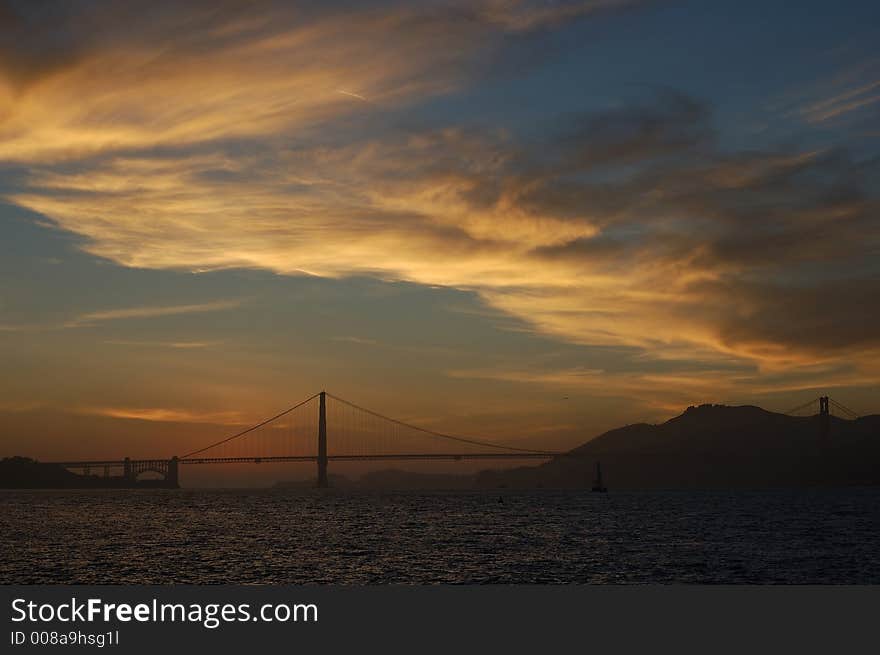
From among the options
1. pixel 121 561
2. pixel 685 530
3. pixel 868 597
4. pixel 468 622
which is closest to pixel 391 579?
pixel 121 561

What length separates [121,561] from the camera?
179ft

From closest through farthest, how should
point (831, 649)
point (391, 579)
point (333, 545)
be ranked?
point (831, 649), point (391, 579), point (333, 545)

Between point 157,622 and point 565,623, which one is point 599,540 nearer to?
point 565,623

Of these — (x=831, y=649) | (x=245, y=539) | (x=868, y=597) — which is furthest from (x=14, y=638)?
(x=245, y=539)

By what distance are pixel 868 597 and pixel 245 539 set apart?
53.8 meters

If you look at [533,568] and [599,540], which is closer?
[533,568]

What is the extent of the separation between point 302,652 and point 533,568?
31.3 m

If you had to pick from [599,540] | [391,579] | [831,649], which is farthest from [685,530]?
[831,649]

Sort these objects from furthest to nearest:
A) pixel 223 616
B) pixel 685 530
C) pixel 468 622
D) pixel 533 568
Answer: pixel 685 530, pixel 533 568, pixel 468 622, pixel 223 616

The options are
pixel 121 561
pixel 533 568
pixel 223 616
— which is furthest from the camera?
pixel 121 561

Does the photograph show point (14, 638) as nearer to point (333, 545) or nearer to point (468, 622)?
point (468, 622)

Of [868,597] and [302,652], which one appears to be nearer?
[302,652]

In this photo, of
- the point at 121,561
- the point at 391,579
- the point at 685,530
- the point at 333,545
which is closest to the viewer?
the point at 391,579

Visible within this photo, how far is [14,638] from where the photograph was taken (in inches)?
849
